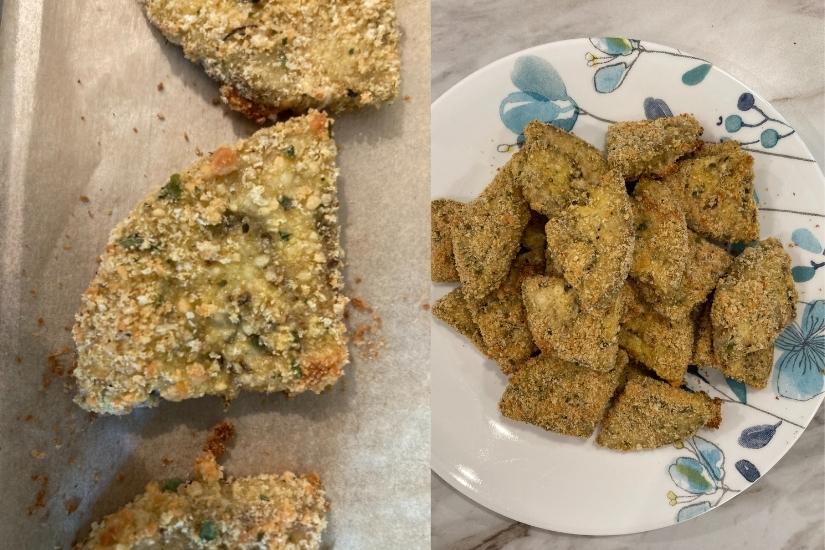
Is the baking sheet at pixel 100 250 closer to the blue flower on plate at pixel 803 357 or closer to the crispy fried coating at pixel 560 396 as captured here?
the crispy fried coating at pixel 560 396

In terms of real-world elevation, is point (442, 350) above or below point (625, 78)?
below

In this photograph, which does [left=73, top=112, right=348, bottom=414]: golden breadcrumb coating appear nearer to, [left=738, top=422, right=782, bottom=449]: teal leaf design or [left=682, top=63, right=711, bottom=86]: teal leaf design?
[left=682, top=63, right=711, bottom=86]: teal leaf design

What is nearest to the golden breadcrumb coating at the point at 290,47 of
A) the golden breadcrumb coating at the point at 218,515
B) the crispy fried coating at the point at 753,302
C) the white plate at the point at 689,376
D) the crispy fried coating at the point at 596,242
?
the white plate at the point at 689,376

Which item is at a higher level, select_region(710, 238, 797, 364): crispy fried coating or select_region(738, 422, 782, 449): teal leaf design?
select_region(710, 238, 797, 364): crispy fried coating

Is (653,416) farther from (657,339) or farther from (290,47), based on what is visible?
(290,47)

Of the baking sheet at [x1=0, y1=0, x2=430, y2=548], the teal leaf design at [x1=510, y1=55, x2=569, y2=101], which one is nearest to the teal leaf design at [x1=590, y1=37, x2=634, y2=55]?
the teal leaf design at [x1=510, y1=55, x2=569, y2=101]

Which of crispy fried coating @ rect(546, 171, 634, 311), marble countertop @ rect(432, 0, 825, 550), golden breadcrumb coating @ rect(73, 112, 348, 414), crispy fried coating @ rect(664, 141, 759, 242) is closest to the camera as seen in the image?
golden breadcrumb coating @ rect(73, 112, 348, 414)

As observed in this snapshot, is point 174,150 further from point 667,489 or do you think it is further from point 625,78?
point 667,489

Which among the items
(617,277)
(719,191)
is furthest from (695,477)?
(719,191)

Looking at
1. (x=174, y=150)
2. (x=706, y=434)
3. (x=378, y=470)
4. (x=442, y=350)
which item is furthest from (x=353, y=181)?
(x=706, y=434)
